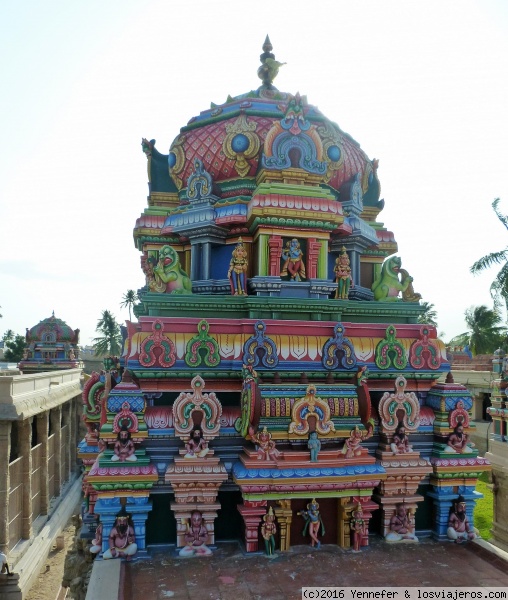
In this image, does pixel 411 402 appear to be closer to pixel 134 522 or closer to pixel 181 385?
pixel 181 385

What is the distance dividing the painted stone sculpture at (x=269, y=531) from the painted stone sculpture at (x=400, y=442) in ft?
7.22

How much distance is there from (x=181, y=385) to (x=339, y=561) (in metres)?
3.36

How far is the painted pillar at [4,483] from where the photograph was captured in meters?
14.1

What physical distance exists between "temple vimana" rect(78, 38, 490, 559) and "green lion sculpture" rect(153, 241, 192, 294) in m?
0.02

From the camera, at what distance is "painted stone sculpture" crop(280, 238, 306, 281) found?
9002mm

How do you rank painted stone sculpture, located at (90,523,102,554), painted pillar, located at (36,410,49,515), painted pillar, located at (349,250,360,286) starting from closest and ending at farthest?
painted stone sculpture, located at (90,523,102,554) → painted pillar, located at (349,250,360,286) → painted pillar, located at (36,410,49,515)

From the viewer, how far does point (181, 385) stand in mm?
7871

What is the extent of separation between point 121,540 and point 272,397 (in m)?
2.88

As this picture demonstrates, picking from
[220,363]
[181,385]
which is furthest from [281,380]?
[181,385]

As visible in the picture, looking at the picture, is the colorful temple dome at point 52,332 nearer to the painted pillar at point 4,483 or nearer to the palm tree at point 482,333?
the painted pillar at point 4,483

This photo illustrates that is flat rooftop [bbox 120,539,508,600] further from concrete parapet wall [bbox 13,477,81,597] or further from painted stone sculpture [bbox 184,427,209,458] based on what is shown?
concrete parapet wall [bbox 13,477,81,597]

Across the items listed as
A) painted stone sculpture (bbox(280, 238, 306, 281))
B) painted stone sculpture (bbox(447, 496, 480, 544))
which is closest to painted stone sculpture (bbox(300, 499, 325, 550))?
painted stone sculpture (bbox(447, 496, 480, 544))

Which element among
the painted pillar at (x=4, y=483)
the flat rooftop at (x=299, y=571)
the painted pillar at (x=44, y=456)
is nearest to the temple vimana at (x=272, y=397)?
the flat rooftop at (x=299, y=571)

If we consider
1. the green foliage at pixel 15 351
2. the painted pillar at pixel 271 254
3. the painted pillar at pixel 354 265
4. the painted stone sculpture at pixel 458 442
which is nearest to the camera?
the painted stone sculpture at pixel 458 442
